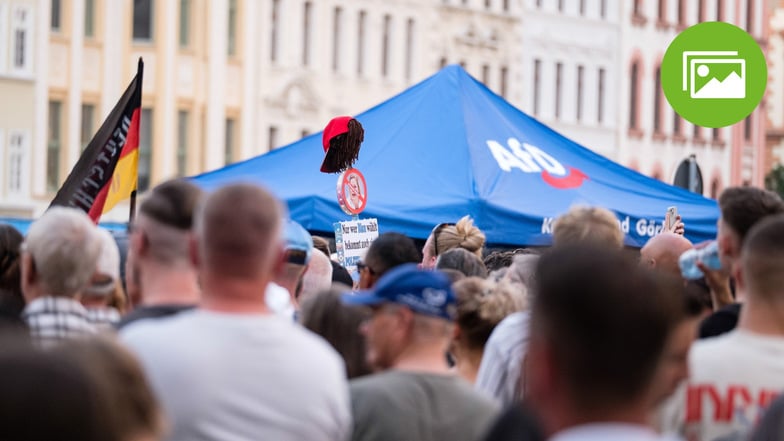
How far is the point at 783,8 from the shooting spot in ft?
223

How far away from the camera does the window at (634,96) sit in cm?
5766

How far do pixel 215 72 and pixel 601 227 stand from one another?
37241mm

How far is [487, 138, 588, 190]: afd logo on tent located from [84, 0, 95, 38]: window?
26778mm

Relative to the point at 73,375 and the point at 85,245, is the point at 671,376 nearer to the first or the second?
the point at 85,245

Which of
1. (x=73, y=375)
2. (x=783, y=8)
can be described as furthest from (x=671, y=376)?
(x=783, y=8)

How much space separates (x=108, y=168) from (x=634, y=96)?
4769cm

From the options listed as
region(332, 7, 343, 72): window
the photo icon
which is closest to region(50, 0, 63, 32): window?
region(332, 7, 343, 72): window

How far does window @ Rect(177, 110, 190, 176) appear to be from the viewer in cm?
4319

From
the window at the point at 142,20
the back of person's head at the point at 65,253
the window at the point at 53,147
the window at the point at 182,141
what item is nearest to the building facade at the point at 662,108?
the window at the point at 182,141

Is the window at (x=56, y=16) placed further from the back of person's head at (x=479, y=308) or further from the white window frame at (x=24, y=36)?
the back of person's head at (x=479, y=308)

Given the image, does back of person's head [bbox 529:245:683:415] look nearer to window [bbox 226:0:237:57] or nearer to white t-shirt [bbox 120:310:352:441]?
white t-shirt [bbox 120:310:352:441]

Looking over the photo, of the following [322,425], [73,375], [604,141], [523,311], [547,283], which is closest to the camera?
[73,375]

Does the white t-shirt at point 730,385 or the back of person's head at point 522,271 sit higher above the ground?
the back of person's head at point 522,271

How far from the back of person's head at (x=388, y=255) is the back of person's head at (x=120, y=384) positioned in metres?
4.27
